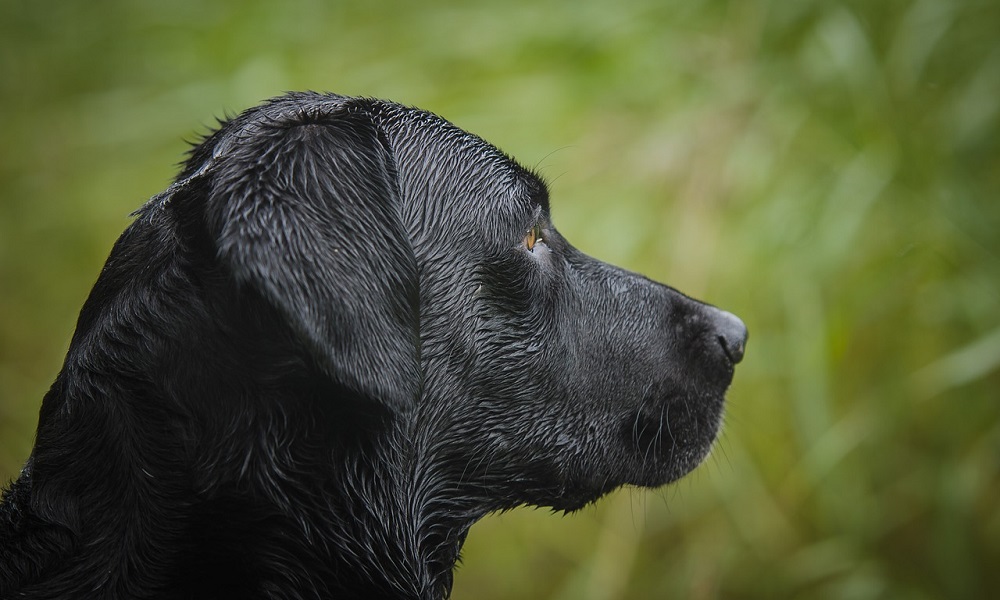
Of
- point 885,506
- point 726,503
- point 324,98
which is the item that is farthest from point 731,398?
point 324,98

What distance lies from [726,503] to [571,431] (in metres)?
1.50

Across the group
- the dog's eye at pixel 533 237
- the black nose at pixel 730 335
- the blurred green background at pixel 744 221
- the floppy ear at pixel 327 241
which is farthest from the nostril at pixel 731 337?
the blurred green background at pixel 744 221

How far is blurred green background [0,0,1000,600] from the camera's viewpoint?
10.0 feet

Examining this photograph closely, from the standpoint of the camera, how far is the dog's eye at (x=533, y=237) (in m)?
1.78

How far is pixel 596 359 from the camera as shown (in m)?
1.87

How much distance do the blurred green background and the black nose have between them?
3.87ft

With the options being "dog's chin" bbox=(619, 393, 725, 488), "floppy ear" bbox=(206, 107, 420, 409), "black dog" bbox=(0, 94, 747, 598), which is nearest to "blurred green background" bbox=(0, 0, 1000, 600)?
"dog's chin" bbox=(619, 393, 725, 488)

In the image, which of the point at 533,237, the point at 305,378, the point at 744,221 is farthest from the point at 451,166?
the point at 744,221

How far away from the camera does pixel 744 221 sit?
3355mm

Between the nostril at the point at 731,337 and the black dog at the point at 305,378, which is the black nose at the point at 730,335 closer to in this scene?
the nostril at the point at 731,337

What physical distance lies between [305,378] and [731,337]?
1.00m

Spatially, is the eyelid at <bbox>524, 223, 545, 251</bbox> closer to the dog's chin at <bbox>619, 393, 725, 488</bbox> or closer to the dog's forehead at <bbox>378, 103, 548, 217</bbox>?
the dog's forehead at <bbox>378, 103, 548, 217</bbox>

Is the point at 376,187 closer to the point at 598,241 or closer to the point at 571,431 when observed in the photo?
the point at 571,431

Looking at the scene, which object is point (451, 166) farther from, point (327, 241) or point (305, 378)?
point (305, 378)
